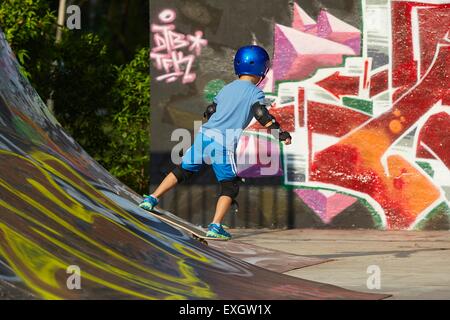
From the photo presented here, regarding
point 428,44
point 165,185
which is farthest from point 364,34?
point 165,185

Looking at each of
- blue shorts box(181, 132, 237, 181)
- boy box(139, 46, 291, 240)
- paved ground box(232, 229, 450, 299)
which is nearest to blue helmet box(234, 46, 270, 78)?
boy box(139, 46, 291, 240)

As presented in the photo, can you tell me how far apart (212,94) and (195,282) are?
20.9ft

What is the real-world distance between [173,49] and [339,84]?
199cm

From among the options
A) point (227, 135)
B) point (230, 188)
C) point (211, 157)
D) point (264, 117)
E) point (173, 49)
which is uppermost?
point (173, 49)

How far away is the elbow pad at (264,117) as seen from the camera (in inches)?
382

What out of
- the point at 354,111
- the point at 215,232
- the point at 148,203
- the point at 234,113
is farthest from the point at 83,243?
the point at 354,111

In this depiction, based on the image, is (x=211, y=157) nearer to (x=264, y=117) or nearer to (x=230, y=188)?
(x=230, y=188)

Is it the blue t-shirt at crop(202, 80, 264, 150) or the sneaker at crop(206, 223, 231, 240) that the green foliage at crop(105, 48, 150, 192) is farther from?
the sneaker at crop(206, 223, 231, 240)

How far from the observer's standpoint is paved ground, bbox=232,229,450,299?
8.20 meters

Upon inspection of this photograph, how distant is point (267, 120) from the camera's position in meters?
9.72

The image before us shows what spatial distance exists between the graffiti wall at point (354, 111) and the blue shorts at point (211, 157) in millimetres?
3168

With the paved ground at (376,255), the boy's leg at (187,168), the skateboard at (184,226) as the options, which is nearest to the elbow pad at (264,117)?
the boy's leg at (187,168)

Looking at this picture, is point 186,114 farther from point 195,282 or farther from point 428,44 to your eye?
point 195,282

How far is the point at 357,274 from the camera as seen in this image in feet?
29.1
